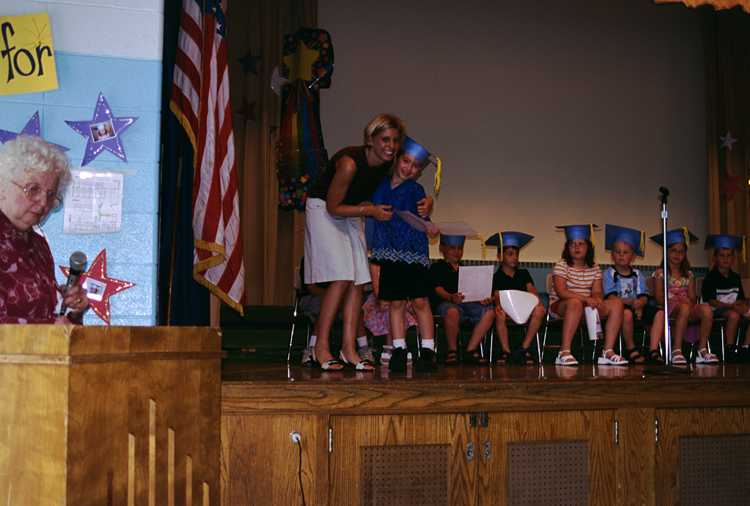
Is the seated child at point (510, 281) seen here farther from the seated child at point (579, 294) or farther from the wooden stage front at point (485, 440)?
the wooden stage front at point (485, 440)

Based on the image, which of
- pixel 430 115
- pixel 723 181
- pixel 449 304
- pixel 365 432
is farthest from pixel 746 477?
pixel 723 181

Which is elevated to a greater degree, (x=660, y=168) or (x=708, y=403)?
(x=660, y=168)

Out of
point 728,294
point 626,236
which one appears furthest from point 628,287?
point 728,294

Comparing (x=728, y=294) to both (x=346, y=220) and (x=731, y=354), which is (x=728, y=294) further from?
(x=346, y=220)

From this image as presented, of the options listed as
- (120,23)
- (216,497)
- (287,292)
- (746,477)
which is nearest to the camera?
(216,497)

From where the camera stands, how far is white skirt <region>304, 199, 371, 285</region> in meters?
3.07

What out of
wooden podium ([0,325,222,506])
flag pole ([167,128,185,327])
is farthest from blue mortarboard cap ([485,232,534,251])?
wooden podium ([0,325,222,506])

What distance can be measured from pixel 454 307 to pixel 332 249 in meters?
1.36

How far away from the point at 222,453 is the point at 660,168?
6.27 m

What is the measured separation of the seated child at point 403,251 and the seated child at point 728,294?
2.65 metres

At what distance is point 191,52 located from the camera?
2.85 metres

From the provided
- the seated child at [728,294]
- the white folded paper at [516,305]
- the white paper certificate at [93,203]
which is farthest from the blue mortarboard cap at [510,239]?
the white paper certificate at [93,203]

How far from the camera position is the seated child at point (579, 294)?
13.3 ft

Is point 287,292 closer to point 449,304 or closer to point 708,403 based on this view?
point 449,304
